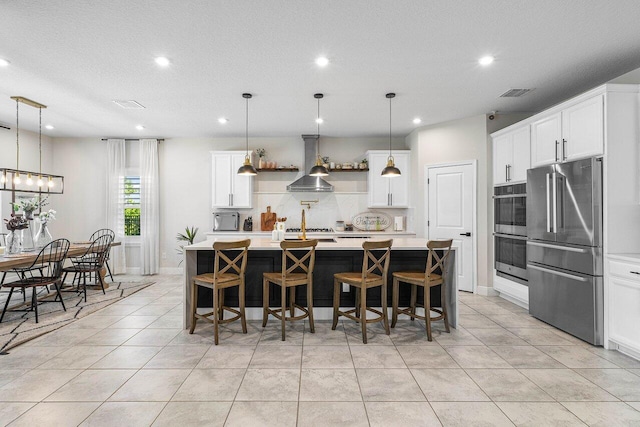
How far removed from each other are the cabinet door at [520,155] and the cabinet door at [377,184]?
235 centimetres

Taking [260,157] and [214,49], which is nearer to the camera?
[214,49]

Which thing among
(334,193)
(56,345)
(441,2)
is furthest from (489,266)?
(56,345)

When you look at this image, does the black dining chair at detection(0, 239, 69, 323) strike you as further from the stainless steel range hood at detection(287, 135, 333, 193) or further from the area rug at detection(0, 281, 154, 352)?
the stainless steel range hood at detection(287, 135, 333, 193)

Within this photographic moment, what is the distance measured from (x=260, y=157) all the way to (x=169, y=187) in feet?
6.65

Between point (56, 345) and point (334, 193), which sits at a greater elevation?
point (334, 193)

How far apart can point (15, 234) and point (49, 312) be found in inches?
43.8

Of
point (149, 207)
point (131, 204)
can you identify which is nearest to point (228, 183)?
point (149, 207)

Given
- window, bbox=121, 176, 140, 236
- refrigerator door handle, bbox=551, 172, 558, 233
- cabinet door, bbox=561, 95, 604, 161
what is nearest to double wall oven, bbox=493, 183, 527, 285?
Answer: refrigerator door handle, bbox=551, 172, 558, 233

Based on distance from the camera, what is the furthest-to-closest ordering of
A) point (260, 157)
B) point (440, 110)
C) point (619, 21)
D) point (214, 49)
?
point (260, 157)
point (440, 110)
point (214, 49)
point (619, 21)

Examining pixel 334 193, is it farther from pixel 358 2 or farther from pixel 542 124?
pixel 358 2

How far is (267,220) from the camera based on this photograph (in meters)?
6.90

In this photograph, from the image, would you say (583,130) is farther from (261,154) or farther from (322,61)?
(261,154)

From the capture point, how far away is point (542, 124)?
400 centimetres

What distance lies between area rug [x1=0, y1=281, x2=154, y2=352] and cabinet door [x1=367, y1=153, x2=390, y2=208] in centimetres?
447
